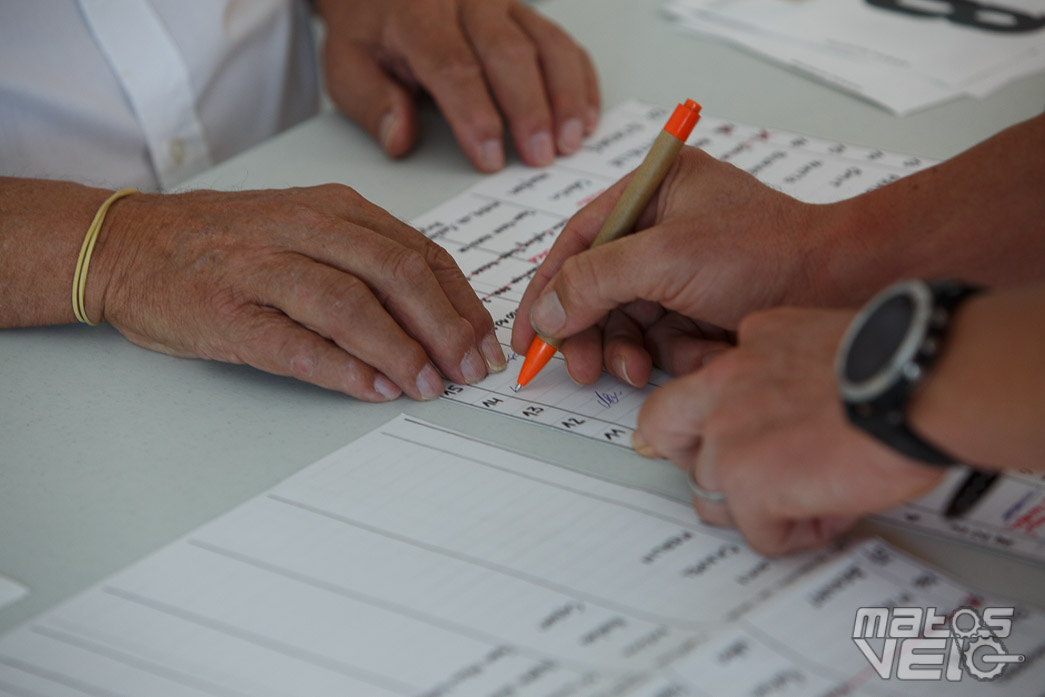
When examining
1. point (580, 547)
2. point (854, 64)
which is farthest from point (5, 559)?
point (854, 64)

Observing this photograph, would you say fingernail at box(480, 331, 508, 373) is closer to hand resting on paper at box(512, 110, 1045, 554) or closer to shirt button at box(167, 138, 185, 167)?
hand resting on paper at box(512, 110, 1045, 554)

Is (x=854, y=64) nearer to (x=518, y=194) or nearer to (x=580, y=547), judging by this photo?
(x=518, y=194)

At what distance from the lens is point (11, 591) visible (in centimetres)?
75

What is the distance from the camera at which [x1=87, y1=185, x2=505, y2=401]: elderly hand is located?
0.93 metres

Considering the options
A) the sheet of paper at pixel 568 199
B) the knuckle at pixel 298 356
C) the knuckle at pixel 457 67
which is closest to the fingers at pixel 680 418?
the sheet of paper at pixel 568 199

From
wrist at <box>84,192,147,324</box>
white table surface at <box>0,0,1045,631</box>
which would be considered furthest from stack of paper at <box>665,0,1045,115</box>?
wrist at <box>84,192,147,324</box>

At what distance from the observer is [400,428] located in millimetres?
902

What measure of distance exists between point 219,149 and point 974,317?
1.29 meters

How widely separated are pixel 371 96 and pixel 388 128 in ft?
0.25

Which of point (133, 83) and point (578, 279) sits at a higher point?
point (133, 83)

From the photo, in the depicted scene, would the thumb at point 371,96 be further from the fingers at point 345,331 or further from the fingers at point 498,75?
the fingers at point 345,331

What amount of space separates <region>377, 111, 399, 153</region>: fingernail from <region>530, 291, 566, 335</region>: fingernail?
0.54 metres

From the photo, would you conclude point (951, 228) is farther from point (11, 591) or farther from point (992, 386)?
point (11, 591)

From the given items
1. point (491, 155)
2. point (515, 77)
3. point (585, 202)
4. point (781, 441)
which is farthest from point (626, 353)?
point (515, 77)
